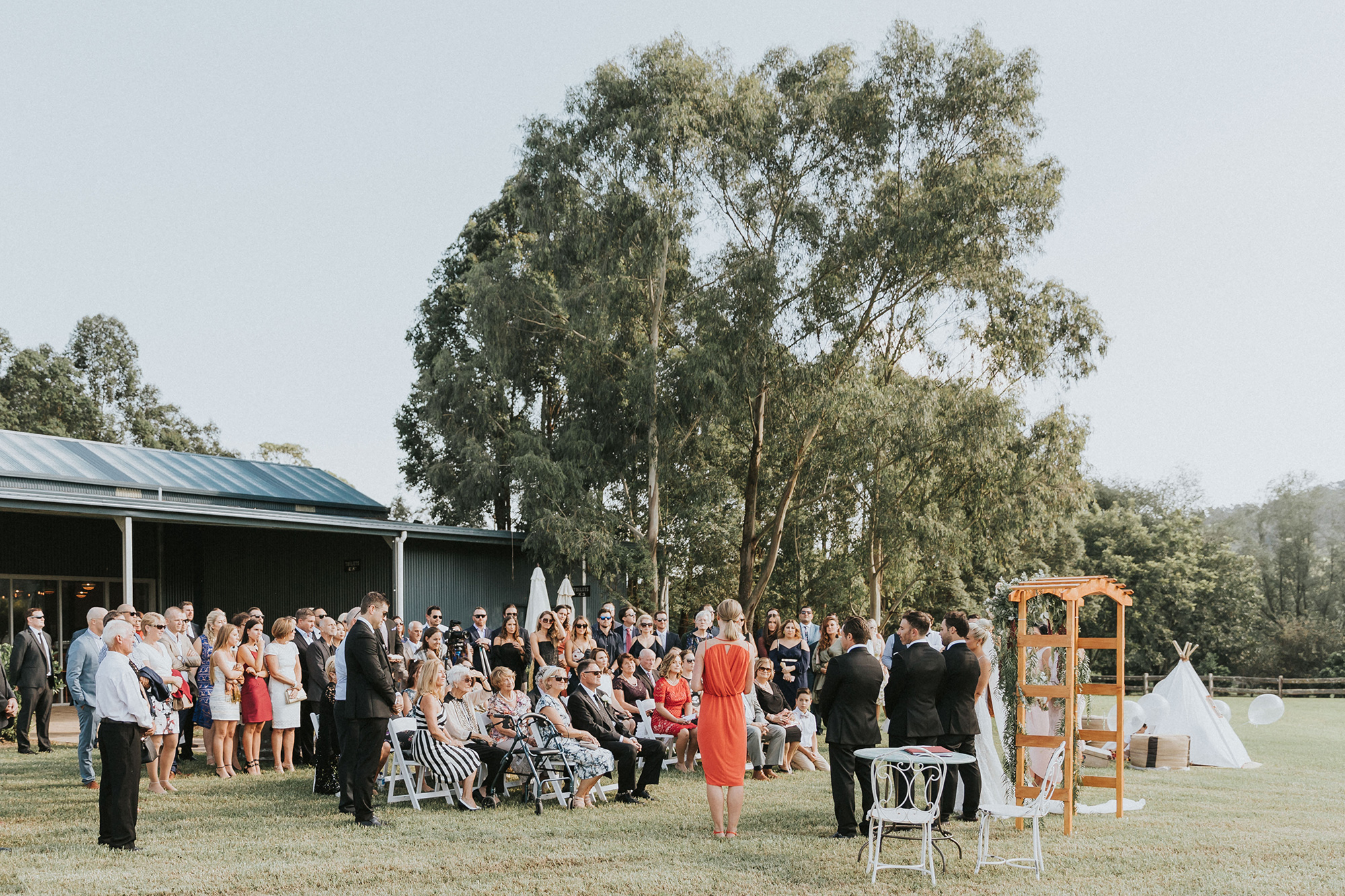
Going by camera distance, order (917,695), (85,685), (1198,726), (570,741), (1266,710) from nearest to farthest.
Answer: (917,695) → (570,741) → (85,685) → (1198,726) → (1266,710)

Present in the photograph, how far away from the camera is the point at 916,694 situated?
7973mm

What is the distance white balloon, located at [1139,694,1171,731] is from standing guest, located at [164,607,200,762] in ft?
34.3

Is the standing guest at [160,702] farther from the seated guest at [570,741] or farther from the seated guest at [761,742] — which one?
the seated guest at [761,742]

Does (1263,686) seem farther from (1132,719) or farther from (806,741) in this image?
(806,741)

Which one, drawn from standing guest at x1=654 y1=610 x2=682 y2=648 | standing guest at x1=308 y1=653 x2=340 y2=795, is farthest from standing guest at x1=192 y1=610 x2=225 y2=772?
standing guest at x1=654 y1=610 x2=682 y2=648

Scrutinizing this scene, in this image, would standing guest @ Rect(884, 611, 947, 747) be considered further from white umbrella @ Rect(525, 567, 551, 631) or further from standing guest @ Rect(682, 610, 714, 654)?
white umbrella @ Rect(525, 567, 551, 631)

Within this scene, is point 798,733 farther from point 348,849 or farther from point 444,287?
point 444,287

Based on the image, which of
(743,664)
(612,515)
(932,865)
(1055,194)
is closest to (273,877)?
(743,664)

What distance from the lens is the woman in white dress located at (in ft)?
33.8

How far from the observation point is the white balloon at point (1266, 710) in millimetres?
14688

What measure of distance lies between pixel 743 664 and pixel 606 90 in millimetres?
17655

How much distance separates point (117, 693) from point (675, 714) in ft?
18.1

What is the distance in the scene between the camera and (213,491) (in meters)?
22.8

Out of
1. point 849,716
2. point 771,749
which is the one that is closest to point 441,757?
point 849,716
